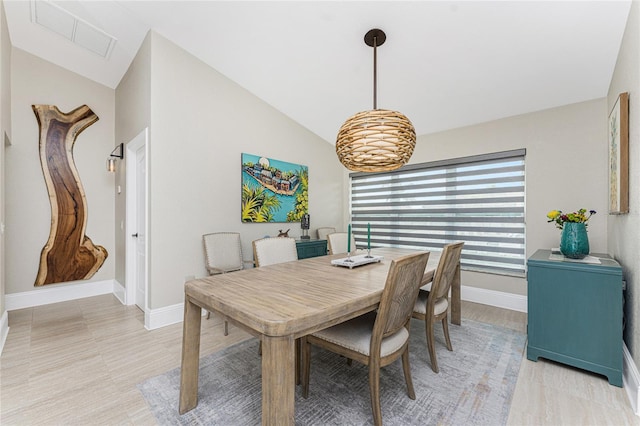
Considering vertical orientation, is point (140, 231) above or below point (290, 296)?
above

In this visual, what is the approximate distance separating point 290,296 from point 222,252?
2.15m

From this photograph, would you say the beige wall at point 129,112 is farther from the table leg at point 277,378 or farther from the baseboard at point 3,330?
the table leg at point 277,378

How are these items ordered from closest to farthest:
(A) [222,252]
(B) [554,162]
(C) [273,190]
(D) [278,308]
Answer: (D) [278,308], (B) [554,162], (A) [222,252], (C) [273,190]

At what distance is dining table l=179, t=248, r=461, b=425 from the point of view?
1.08 metres

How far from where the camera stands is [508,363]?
2146 mm

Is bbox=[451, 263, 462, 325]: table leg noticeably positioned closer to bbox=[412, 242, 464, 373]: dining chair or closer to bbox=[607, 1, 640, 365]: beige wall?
bbox=[412, 242, 464, 373]: dining chair

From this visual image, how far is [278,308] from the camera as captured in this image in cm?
122

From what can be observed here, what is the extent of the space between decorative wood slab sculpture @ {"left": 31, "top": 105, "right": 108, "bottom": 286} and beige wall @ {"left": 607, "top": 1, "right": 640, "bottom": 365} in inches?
225

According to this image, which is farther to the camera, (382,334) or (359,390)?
(359,390)

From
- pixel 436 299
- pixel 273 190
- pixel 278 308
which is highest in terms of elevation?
pixel 273 190

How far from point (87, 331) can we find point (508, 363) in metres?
3.88

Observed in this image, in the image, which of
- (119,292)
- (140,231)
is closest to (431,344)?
(140,231)

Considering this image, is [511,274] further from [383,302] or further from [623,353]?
[383,302]

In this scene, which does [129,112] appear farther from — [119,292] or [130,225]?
[119,292]
